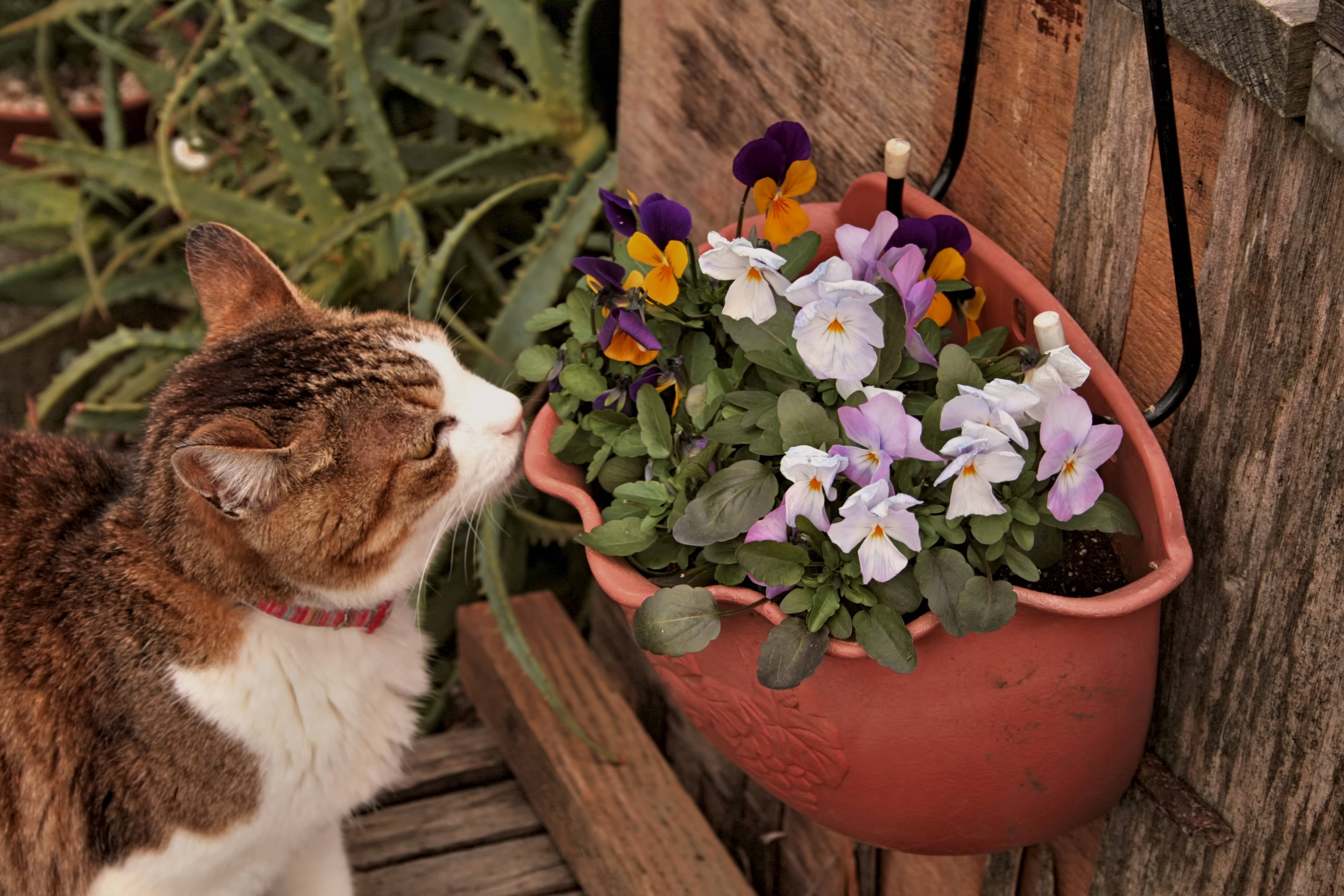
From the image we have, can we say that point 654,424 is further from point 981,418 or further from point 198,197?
point 198,197

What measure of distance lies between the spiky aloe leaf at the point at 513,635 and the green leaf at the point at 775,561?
2.64ft

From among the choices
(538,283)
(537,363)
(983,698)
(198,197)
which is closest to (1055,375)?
(983,698)

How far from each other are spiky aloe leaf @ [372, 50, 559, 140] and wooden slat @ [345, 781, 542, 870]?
1.11 meters

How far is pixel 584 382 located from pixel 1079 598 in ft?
1.53

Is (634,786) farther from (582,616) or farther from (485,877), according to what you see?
(582,616)

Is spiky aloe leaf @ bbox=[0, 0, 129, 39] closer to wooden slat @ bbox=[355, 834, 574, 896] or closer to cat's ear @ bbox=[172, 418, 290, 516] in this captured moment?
cat's ear @ bbox=[172, 418, 290, 516]

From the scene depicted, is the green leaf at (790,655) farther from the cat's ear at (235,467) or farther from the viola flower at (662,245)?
the cat's ear at (235,467)

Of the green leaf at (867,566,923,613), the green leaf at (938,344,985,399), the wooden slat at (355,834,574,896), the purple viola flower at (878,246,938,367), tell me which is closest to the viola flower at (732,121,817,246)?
the purple viola flower at (878,246,938,367)

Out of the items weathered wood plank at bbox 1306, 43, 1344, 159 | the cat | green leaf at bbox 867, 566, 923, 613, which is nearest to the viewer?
weathered wood plank at bbox 1306, 43, 1344, 159

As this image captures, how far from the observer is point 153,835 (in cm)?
129

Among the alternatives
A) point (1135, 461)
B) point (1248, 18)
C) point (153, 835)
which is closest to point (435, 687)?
point (153, 835)

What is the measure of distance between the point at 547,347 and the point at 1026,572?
50cm

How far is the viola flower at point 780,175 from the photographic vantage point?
3.40 ft

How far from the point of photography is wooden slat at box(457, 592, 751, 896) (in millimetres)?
1599
